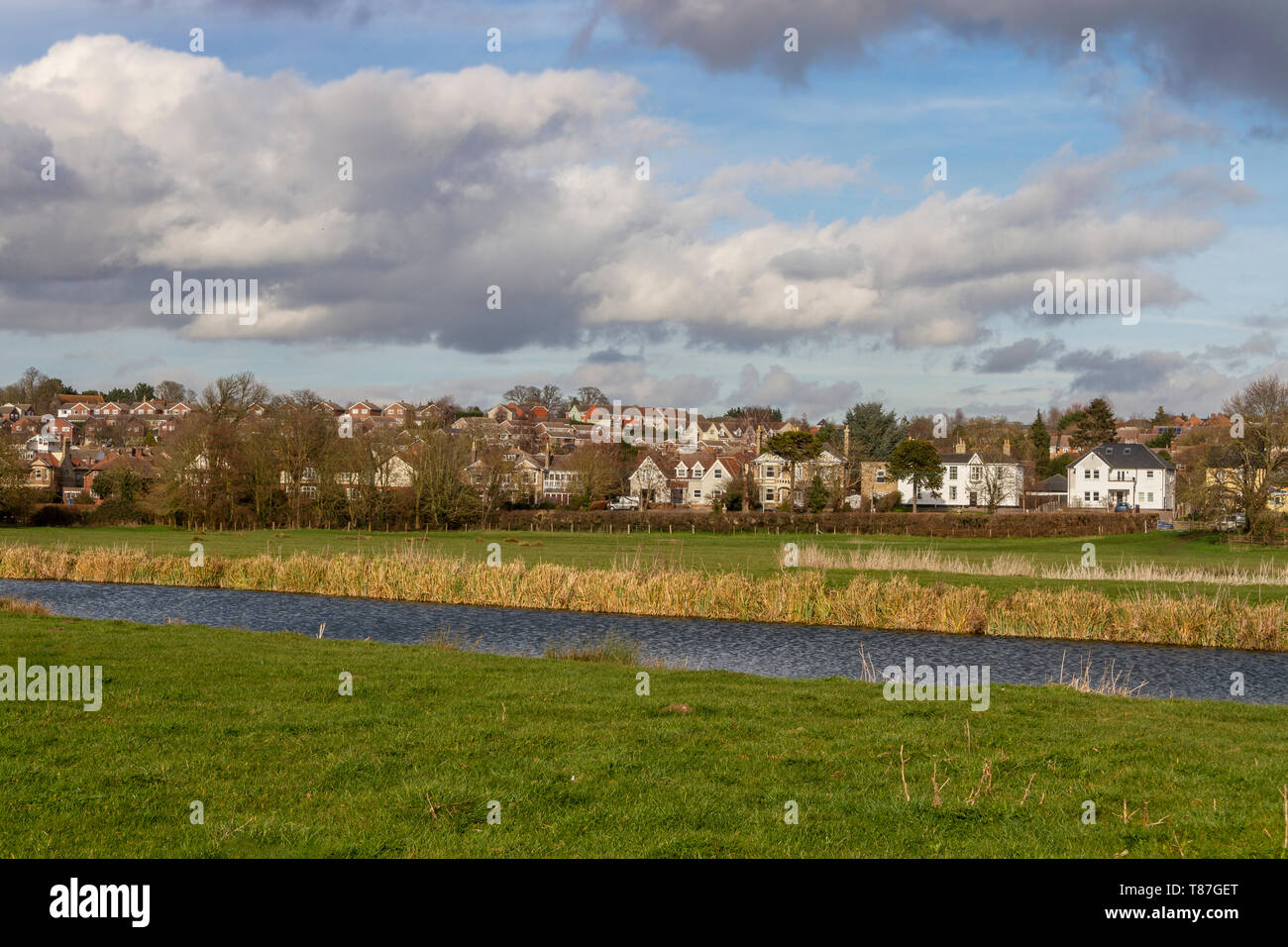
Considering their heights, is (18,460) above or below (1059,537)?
above

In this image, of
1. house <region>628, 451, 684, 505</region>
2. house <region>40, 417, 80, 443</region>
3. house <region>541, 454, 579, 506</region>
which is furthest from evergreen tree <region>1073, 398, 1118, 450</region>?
house <region>40, 417, 80, 443</region>

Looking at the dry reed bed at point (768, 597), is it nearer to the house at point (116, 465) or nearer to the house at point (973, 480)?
the house at point (116, 465)

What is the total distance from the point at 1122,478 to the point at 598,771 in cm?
11323

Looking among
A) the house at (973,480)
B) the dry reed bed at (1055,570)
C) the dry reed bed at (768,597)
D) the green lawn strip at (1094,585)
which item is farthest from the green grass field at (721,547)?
the house at (973,480)

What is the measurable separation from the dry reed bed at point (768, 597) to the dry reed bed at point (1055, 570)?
5.51 metres

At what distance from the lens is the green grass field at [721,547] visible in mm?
39000

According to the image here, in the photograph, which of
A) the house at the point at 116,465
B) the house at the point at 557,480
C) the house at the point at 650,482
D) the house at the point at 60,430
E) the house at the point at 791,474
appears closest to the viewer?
the house at the point at 116,465

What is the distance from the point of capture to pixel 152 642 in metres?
19.2

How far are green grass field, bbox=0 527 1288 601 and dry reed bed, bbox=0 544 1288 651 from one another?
2895 mm

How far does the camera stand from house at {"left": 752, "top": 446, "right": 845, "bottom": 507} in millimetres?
98750
